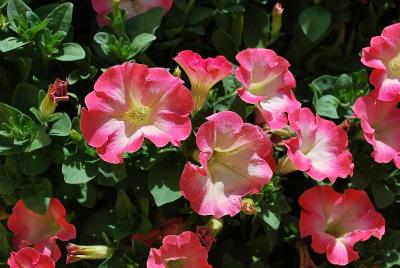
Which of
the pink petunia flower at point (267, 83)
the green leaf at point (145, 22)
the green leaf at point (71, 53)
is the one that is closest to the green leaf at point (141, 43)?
the green leaf at point (145, 22)

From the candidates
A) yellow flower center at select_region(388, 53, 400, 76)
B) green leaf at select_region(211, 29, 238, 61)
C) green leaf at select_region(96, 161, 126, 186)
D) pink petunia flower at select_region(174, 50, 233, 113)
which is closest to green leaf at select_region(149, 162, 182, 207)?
green leaf at select_region(96, 161, 126, 186)

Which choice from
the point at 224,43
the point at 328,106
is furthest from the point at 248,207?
the point at 224,43

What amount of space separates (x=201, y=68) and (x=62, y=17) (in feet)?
1.53

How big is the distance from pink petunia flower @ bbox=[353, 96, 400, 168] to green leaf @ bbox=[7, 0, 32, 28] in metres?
0.96

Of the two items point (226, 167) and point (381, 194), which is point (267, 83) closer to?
point (226, 167)

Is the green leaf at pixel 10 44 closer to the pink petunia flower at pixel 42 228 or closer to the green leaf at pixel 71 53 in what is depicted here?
the green leaf at pixel 71 53

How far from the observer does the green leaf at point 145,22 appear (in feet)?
5.88

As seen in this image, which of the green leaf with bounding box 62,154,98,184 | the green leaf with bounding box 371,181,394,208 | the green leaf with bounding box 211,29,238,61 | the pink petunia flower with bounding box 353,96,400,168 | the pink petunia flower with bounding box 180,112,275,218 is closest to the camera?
the pink petunia flower with bounding box 180,112,275,218

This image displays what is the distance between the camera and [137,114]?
1.59 metres

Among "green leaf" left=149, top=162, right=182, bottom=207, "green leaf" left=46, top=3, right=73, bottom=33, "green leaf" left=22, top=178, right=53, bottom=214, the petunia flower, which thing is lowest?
"green leaf" left=22, top=178, right=53, bottom=214

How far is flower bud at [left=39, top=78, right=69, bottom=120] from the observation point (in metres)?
1.53

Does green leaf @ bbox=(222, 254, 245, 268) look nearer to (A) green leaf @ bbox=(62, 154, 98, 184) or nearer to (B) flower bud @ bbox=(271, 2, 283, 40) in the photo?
(A) green leaf @ bbox=(62, 154, 98, 184)

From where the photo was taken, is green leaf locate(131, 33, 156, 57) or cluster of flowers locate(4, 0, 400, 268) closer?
cluster of flowers locate(4, 0, 400, 268)

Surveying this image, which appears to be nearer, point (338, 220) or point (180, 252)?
point (180, 252)
